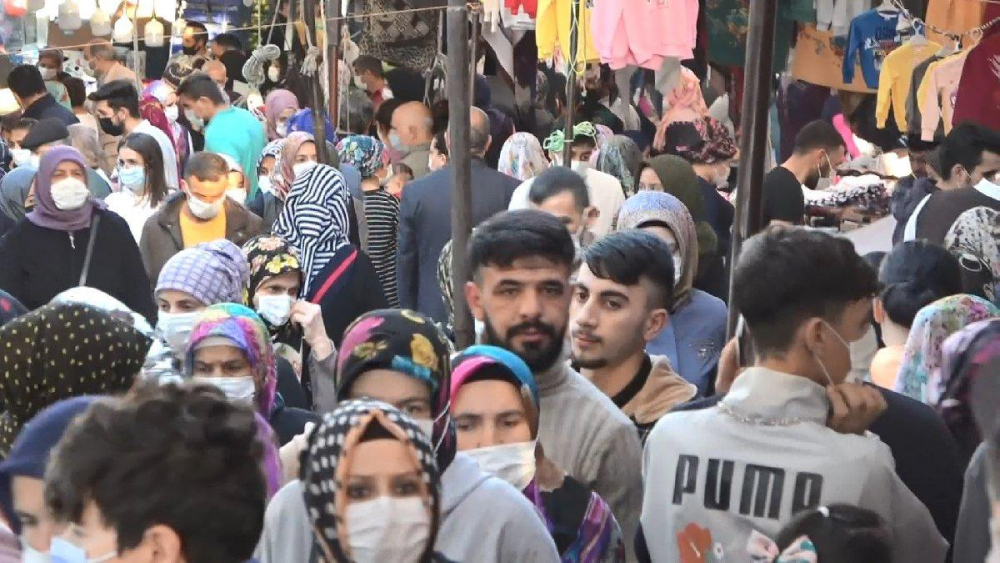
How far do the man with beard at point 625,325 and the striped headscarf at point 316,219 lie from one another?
3.00 metres

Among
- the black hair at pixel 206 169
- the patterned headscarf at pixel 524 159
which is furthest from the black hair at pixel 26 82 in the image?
the black hair at pixel 206 169

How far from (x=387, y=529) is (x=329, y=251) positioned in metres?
4.66

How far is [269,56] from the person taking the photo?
50.3 feet

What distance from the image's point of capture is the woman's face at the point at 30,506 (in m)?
3.29

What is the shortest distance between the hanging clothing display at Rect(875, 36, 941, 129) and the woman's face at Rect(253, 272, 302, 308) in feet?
18.3

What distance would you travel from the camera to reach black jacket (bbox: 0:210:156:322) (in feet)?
24.9

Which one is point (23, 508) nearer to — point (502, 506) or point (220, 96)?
point (502, 506)

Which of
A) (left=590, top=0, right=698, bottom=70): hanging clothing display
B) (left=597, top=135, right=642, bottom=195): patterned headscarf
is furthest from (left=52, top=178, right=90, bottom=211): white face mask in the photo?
(left=590, top=0, right=698, bottom=70): hanging clothing display

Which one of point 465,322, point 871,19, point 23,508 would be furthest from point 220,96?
point 23,508

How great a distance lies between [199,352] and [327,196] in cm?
309

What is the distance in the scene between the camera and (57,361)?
12.6ft

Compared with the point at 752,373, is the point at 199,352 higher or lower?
lower

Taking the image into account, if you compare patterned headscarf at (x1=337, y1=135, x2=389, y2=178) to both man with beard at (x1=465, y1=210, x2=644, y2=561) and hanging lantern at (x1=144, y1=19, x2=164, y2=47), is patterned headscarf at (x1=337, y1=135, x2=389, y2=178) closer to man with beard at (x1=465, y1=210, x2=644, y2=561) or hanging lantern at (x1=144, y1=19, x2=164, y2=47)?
man with beard at (x1=465, y1=210, x2=644, y2=561)

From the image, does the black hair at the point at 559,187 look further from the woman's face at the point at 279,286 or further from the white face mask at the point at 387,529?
the white face mask at the point at 387,529
